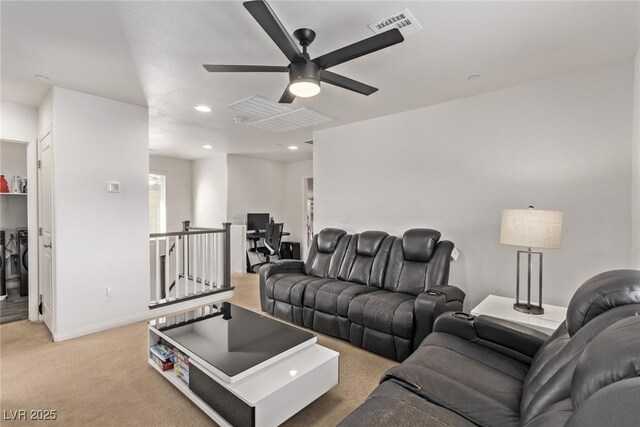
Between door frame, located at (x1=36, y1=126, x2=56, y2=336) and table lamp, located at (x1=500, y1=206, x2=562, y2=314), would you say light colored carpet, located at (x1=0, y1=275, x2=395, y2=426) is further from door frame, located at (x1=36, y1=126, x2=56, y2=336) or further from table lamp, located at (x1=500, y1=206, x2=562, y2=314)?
table lamp, located at (x1=500, y1=206, x2=562, y2=314)

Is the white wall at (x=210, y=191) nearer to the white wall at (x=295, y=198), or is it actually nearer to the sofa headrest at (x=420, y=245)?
the white wall at (x=295, y=198)

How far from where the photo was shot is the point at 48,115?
3139 mm

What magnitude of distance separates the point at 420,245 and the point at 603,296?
1.93 metres

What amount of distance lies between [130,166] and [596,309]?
4.19 metres

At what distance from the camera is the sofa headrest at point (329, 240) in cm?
389

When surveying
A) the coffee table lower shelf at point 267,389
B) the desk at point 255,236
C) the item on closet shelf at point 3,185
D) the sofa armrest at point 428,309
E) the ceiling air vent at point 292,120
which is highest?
the ceiling air vent at point 292,120

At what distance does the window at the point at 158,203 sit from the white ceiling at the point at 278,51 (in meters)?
3.67

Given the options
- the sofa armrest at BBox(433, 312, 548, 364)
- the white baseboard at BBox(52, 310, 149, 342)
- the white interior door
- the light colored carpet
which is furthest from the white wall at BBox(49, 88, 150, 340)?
the sofa armrest at BBox(433, 312, 548, 364)

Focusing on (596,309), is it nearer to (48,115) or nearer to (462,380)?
(462,380)

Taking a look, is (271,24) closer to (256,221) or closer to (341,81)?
(341,81)

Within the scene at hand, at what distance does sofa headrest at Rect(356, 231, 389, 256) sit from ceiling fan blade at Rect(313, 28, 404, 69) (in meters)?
2.12

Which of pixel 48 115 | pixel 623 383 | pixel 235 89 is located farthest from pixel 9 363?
pixel 623 383

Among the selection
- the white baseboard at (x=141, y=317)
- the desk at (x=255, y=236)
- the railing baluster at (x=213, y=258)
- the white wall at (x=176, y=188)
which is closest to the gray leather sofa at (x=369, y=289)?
the white baseboard at (x=141, y=317)

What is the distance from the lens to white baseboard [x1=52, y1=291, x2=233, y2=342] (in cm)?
308
